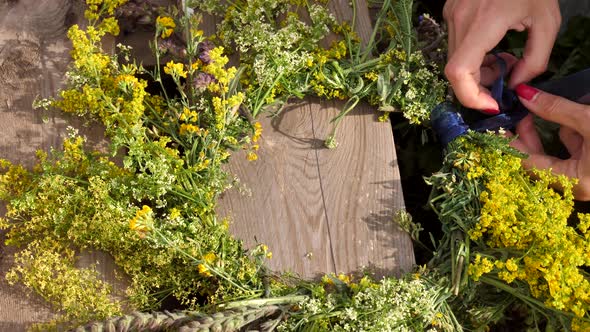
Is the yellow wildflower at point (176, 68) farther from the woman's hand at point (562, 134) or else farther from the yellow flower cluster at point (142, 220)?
the woman's hand at point (562, 134)

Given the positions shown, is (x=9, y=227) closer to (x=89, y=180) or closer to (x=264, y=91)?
(x=89, y=180)

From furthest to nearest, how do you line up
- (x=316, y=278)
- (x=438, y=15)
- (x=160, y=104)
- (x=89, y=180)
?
(x=438, y=15), (x=160, y=104), (x=316, y=278), (x=89, y=180)

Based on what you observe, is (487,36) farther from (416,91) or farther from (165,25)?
(165,25)

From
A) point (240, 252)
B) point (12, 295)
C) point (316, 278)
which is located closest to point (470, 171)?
point (316, 278)

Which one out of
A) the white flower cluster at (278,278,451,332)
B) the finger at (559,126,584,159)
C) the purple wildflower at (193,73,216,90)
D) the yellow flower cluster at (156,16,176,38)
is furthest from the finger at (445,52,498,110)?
the yellow flower cluster at (156,16,176,38)

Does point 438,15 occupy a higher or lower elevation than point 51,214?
higher

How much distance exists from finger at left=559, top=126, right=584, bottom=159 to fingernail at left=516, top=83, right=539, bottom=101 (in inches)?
7.5

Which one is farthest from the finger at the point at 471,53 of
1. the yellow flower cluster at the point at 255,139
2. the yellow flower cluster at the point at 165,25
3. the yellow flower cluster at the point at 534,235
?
the yellow flower cluster at the point at 165,25

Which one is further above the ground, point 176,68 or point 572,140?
point 176,68

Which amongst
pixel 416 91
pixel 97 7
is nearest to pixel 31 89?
pixel 97 7

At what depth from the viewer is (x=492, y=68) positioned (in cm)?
226

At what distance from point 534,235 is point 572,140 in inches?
17.7

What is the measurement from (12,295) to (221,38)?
1.09 metres

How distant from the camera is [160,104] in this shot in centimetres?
220
